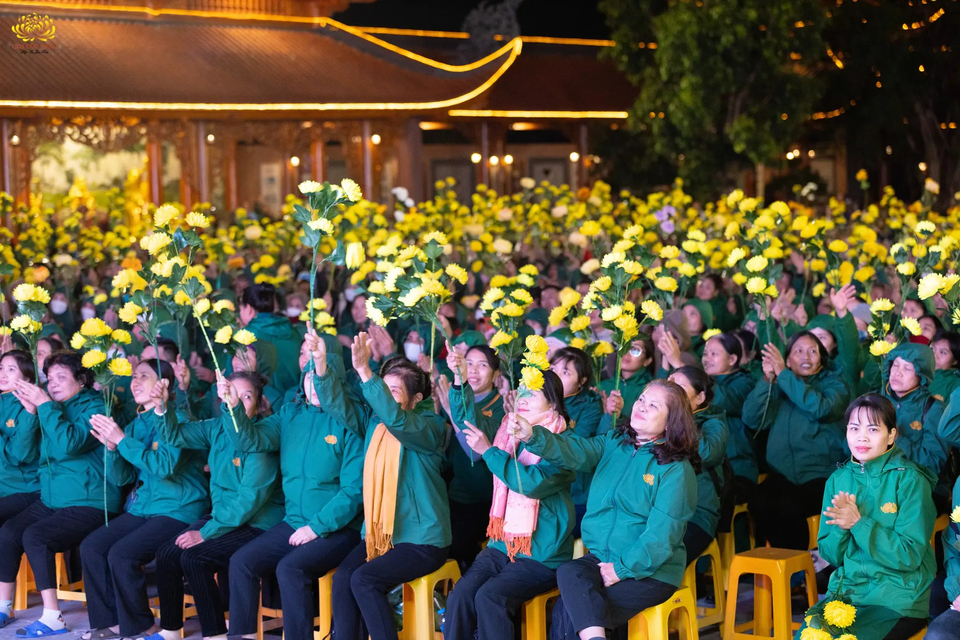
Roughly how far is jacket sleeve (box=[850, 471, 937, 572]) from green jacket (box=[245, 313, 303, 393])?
12.1ft

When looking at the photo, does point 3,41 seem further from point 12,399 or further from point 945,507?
point 945,507

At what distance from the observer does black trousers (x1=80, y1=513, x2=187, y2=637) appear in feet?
16.5

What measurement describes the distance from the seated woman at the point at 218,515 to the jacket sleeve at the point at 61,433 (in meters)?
0.56

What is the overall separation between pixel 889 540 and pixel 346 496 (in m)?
2.06

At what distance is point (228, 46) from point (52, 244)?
22.1ft

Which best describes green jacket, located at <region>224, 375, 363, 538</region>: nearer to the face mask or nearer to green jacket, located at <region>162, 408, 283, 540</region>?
green jacket, located at <region>162, 408, 283, 540</region>

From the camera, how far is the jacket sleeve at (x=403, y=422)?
4430mm

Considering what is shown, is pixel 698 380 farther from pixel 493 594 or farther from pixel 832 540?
pixel 493 594

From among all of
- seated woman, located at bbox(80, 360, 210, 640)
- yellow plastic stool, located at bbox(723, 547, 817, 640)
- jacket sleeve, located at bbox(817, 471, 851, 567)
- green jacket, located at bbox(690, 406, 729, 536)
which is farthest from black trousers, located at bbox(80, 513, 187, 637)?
jacket sleeve, located at bbox(817, 471, 851, 567)

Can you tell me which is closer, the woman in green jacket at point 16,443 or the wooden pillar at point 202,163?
the woman in green jacket at point 16,443

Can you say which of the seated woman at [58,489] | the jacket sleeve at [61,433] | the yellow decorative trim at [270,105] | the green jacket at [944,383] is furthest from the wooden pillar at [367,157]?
the green jacket at [944,383]

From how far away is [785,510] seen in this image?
528cm

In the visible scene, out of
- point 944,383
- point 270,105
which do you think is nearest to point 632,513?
point 944,383

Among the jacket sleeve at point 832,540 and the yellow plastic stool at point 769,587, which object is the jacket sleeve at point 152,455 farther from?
the jacket sleeve at point 832,540
